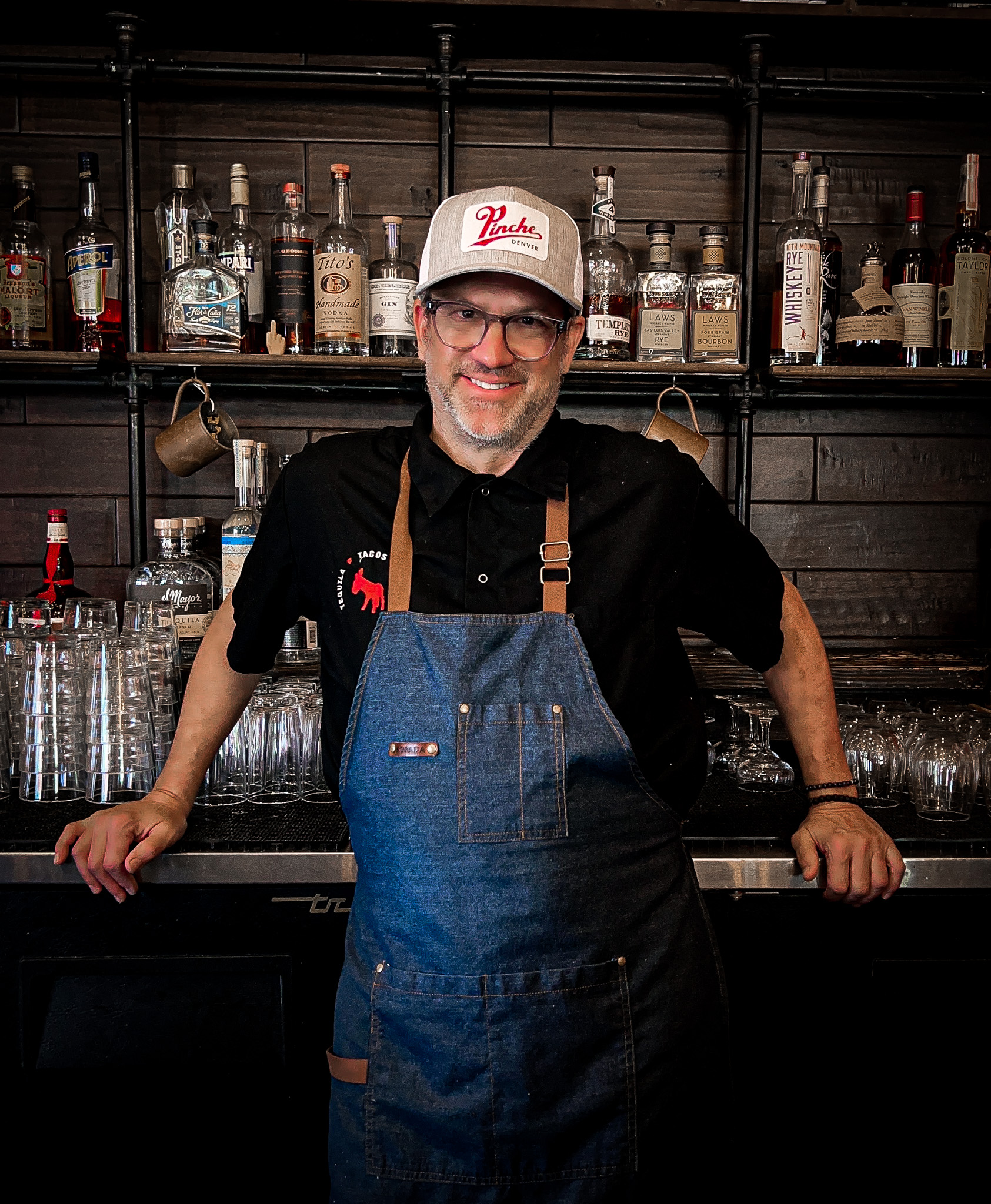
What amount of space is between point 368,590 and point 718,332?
1.11 metres

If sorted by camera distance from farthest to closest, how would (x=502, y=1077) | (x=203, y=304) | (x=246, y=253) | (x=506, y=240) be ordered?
(x=246, y=253), (x=203, y=304), (x=506, y=240), (x=502, y=1077)

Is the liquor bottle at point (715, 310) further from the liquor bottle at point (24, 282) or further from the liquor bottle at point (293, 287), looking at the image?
the liquor bottle at point (24, 282)

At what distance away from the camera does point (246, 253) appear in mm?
2131

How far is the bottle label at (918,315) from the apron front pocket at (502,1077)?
152 cm

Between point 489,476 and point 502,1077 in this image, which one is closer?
point 502,1077

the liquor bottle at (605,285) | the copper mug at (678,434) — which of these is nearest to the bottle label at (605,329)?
the liquor bottle at (605,285)

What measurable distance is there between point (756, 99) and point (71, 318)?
1.52 metres

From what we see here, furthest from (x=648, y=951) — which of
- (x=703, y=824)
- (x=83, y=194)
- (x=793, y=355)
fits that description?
(x=83, y=194)

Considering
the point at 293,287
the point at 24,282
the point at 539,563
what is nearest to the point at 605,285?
the point at 293,287

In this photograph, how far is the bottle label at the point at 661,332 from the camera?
6.82ft

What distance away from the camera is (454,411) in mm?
1325

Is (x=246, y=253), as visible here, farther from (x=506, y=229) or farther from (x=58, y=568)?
(x=506, y=229)

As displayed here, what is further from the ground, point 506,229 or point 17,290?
point 17,290

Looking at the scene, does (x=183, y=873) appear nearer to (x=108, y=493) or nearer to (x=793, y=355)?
(x=108, y=493)
